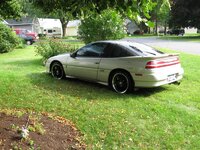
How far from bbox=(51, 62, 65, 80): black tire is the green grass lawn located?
387 mm

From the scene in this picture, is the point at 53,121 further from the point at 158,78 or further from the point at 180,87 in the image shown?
the point at 180,87

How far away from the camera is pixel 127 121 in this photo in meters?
6.97

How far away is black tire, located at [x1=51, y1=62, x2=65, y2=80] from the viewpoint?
1087 cm

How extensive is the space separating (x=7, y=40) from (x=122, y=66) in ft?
63.4

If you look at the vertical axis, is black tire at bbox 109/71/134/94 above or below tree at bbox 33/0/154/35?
below

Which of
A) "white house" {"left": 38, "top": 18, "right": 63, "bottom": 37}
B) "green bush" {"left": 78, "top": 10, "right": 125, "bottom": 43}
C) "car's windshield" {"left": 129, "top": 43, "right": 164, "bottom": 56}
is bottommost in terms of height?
"car's windshield" {"left": 129, "top": 43, "right": 164, "bottom": 56}

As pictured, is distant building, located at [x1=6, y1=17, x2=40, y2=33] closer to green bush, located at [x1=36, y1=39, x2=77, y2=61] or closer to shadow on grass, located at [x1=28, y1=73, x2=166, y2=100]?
green bush, located at [x1=36, y1=39, x2=77, y2=61]

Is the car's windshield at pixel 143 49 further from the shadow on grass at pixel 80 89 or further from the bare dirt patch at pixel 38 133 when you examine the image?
the bare dirt patch at pixel 38 133

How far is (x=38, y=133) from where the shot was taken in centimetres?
575

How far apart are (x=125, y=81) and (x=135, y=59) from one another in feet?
2.17

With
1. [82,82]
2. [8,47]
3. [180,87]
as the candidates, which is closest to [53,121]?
Answer: [82,82]

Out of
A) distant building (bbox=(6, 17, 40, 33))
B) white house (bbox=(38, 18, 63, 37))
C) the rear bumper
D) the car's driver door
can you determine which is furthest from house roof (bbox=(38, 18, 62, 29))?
the rear bumper

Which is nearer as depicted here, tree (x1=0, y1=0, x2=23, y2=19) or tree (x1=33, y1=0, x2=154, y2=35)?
tree (x1=33, y1=0, x2=154, y2=35)

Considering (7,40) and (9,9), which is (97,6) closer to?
(9,9)
